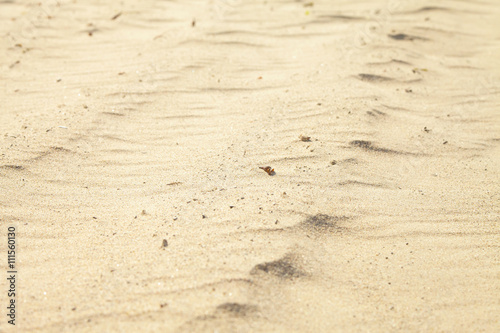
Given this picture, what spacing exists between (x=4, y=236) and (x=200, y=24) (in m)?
2.97

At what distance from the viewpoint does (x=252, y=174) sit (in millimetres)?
2635

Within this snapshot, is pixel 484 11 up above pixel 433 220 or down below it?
above

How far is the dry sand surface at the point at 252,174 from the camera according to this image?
1.93 metres

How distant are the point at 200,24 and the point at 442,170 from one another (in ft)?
9.08

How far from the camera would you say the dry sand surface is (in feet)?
6.32

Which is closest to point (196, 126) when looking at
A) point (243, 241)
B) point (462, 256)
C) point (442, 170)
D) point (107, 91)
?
point (107, 91)

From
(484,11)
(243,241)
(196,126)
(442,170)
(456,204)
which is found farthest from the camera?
(484,11)

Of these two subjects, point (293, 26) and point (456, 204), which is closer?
point (456, 204)

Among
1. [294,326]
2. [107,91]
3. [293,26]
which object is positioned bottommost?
[294,326]

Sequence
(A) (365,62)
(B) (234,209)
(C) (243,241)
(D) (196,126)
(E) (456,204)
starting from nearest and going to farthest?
(C) (243,241)
(B) (234,209)
(E) (456,204)
(D) (196,126)
(A) (365,62)

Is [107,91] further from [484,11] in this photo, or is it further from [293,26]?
[484,11]

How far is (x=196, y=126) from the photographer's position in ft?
10.4

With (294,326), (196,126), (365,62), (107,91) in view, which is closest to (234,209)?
(294,326)

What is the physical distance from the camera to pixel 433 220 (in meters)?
2.45
